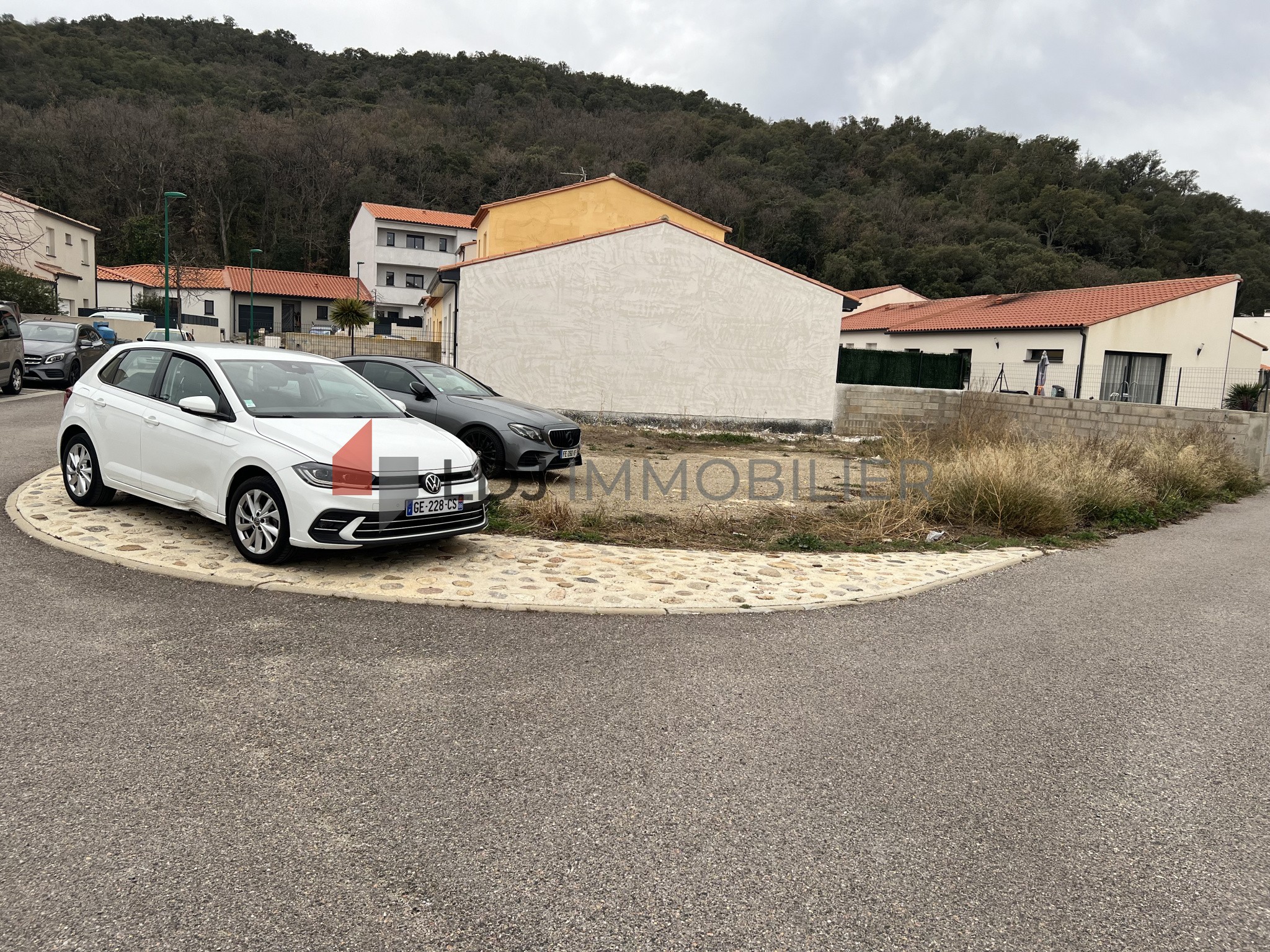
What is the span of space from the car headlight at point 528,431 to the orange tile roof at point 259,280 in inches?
2046

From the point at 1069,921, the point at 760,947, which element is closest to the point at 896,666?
the point at 1069,921

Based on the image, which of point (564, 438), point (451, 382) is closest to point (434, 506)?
point (564, 438)

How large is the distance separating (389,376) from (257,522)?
5214mm

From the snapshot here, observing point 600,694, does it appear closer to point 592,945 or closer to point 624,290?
point 592,945

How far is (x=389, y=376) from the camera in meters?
11.4

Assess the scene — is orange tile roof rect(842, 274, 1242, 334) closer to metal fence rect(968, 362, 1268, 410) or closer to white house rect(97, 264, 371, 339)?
metal fence rect(968, 362, 1268, 410)

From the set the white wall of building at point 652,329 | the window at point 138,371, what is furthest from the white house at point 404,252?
the window at point 138,371

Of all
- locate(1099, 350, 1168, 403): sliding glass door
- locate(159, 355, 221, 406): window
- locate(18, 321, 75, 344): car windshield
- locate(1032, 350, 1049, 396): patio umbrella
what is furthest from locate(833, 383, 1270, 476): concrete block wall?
locate(18, 321, 75, 344): car windshield

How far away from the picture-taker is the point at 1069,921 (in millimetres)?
2779

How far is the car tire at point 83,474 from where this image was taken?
7930mm

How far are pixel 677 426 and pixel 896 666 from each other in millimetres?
16315

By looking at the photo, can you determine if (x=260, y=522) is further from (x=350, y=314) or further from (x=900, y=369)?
(x=350, y=314)

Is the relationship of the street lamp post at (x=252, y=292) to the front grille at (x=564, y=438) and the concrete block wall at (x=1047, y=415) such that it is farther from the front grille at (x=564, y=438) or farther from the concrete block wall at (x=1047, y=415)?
the front grille at (x=564, y=438)

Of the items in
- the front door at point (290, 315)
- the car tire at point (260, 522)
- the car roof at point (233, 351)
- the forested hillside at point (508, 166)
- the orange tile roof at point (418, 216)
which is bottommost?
the car tire at point (260, 522)
